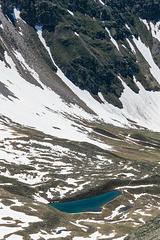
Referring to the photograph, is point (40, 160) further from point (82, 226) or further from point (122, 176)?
point (82, 226)

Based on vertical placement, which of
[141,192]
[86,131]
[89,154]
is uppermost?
[86,131]

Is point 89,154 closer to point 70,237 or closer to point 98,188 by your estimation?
point 98,188

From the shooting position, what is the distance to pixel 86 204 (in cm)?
8400

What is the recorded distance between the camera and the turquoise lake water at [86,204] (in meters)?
79.6

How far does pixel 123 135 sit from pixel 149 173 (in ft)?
278

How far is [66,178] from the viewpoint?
318 ft

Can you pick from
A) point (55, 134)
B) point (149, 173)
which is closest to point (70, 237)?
point (149, 173)

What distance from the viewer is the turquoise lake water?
79625 mm

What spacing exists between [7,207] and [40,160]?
146 feet

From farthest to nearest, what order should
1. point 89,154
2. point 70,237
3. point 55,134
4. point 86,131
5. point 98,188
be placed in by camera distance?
point 86,131
point 55,134
point 89,154
point 98,188
point 70,237

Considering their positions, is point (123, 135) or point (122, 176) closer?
point (122, 176)

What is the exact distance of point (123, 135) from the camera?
195625mm

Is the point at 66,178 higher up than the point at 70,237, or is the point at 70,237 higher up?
the point at 66,178

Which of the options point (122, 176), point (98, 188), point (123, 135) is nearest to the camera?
point (98, 188)
